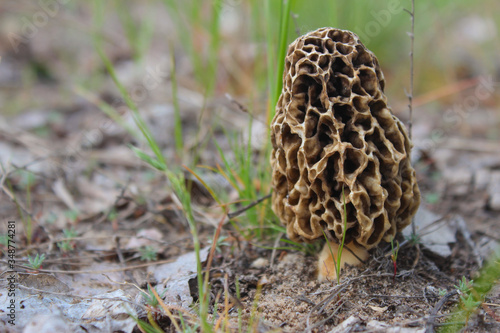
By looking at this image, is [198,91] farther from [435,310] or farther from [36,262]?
[435,310]

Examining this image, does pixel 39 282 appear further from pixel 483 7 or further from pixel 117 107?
pixel 483 7

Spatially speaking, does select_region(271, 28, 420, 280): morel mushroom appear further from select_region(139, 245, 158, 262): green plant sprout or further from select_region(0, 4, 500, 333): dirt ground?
select_region(139, 245, 158, 262): green plant sprout

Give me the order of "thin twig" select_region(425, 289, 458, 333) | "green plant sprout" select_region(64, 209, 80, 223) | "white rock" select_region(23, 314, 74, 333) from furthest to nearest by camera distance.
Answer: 1. "green plant sprout" select_region(64, 209, 80, 223)
2. "thin twig" select_region(425, 289, 458, 333)
3. "white rock" select_region(23, 314, 74, 333)

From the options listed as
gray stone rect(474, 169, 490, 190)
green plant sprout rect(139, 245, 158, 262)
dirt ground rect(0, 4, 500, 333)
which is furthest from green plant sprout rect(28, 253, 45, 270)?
gray stone rect(474, 169, 490, 190)

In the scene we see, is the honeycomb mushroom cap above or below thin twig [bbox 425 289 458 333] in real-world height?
above

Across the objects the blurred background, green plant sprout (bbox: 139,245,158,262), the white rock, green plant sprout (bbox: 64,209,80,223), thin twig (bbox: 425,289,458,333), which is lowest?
green plant sprout (bbox: 139,245,158,262)

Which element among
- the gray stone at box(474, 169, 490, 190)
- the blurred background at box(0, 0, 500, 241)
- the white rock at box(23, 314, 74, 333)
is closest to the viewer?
the white rock at box(23, 314, 74, 333)

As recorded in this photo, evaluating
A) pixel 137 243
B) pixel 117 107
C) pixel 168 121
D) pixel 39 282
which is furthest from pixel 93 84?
pixel 39 282
